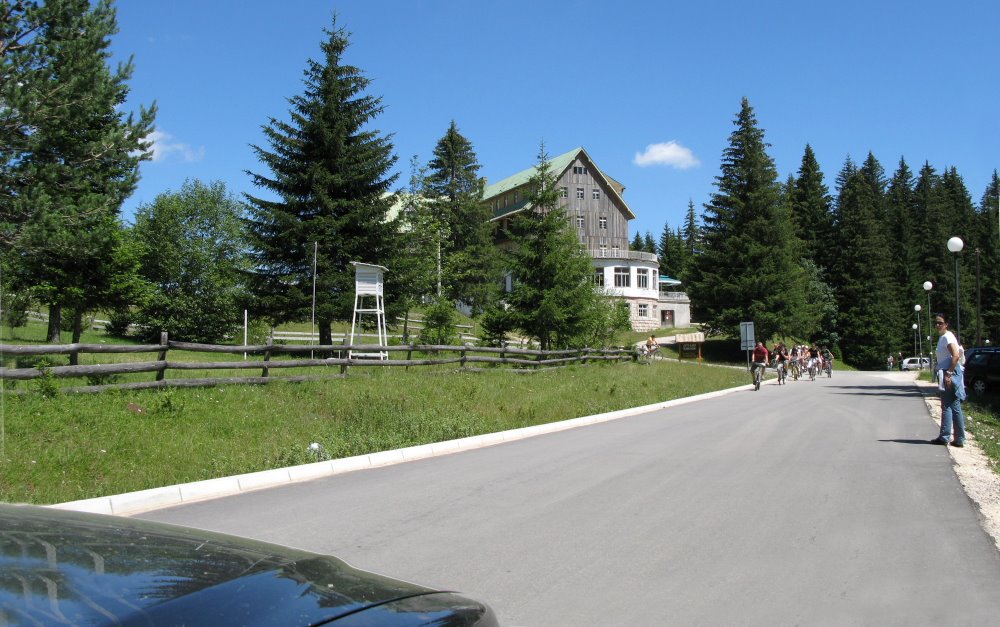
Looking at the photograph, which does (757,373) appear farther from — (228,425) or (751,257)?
(751,257)

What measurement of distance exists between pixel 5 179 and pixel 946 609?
17.9 m

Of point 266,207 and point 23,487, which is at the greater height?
point 266,207

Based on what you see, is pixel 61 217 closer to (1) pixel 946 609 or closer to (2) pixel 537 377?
(2) pixel 537 377

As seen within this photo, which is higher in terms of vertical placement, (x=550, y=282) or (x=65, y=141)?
(x=65, y=141)

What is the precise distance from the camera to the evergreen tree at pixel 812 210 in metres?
85.6

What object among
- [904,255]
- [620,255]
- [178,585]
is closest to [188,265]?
[620,255]

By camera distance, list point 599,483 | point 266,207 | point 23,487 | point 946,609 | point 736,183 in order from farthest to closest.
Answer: point 736,183, point 266,207, point 599,483, point 23,487, point 946,609

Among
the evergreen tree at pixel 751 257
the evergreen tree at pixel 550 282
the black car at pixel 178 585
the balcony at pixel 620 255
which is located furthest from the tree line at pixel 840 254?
the black car at pixel 178 585

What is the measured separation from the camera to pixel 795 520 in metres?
6.18

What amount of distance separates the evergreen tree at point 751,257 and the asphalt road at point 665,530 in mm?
50190

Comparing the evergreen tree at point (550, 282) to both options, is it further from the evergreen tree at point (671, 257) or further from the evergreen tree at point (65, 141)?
the evergreen tree at point (671, 257)

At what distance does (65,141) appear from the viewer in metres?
15.8

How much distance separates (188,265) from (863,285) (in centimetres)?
6675

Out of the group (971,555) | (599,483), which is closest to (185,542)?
(971,555)
